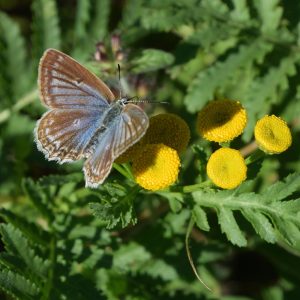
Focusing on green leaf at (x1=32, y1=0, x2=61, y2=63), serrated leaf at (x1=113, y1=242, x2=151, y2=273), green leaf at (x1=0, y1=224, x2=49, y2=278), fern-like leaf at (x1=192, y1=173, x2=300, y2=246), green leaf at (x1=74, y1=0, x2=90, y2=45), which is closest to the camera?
fern-like leaf at (x1=192, y1=173, x2=300, y2=246)

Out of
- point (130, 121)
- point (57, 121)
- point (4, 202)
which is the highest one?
point (130, 121)

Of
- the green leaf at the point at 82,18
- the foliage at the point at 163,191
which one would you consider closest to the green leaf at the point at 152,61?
the foliage at the point at 163,191

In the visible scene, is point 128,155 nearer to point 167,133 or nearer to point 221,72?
point 167,133

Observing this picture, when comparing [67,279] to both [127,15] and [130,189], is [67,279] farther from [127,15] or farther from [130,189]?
[127,15]

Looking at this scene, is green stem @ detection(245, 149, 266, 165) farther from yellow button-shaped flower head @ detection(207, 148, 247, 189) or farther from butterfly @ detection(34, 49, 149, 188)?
butterfly @ detection(34, 49, 149, 188)

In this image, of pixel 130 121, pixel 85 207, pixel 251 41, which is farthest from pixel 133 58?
pixel 130 121

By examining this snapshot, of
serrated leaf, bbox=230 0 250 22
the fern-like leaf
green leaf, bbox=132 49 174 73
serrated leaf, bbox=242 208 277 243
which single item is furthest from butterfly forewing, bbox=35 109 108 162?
serrated leaf, bbox=230 0 250 22
